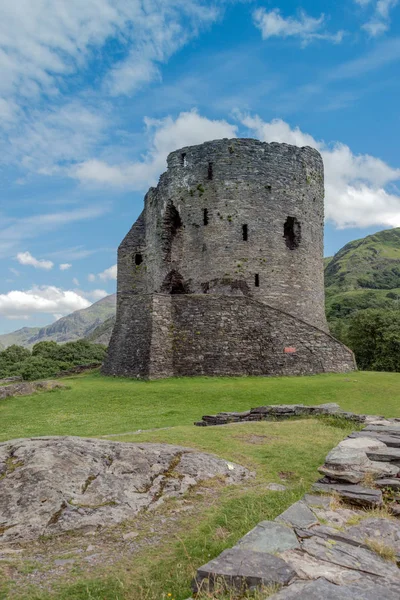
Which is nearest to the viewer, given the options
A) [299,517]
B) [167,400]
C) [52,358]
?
[299,517]

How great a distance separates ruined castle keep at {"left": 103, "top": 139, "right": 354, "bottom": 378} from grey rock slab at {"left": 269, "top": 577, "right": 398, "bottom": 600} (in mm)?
17555

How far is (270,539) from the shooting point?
13.1 ft

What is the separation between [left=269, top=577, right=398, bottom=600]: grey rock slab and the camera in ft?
10.2

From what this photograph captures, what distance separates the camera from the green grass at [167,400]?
42.0 ft

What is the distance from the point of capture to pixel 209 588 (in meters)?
3.41

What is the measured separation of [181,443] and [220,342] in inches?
532

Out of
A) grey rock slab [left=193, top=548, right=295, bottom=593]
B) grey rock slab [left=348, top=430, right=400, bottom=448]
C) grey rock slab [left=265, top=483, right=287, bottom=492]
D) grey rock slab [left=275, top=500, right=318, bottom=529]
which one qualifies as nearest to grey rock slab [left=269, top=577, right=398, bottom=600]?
grey rock slab [left=193, top=548, right=295, bottom=593]

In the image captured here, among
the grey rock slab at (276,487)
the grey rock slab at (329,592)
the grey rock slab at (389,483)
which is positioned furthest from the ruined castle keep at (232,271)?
the grey rock slab at (329,592)

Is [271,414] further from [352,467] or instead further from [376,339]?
[376,339]

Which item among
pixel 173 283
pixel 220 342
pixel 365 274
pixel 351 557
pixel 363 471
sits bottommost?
pixel 351 557

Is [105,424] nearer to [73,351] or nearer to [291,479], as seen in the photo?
[291,479]

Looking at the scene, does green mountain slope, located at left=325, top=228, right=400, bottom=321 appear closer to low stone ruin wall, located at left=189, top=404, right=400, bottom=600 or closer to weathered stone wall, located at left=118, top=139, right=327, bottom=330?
weathered stone wall, located at left=118, top=139, right=327, bottom=330

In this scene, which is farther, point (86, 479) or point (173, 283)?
point (173, 283)

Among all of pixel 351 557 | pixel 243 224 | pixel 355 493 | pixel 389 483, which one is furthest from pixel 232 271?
pixel 351 557
